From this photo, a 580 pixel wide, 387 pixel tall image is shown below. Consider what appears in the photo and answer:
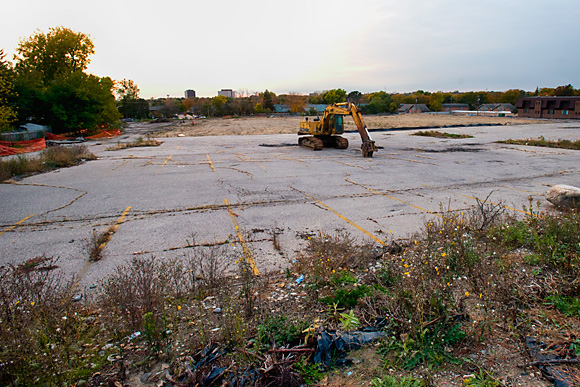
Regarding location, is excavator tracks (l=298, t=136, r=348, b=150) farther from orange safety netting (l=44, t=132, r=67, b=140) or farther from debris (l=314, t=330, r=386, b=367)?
orange safety netting (l=44, t=132, r=67, b=140)

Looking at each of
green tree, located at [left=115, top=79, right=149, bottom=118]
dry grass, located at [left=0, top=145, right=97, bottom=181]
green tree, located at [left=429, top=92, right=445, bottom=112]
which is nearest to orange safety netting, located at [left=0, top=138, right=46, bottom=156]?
dry grass, located at [left=0, top=145, right=97, bottom=181]

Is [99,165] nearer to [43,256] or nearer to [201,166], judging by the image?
[201,166]

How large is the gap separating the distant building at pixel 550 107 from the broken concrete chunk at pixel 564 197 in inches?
3437

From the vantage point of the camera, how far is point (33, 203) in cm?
1116

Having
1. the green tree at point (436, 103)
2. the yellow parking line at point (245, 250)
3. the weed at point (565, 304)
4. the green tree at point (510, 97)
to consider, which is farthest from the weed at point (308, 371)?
the green tree at point (510, 97)

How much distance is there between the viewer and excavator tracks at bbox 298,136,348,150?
24.1 metres

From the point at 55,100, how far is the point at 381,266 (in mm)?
47987

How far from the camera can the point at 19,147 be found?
97.6 ft

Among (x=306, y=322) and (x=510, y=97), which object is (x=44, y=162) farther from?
(x=510, y=97)

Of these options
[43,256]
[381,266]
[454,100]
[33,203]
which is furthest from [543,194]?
[454,100]

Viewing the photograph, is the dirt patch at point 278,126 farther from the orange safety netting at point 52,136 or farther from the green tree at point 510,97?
the green tree at point 510,97

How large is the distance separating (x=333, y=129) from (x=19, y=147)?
26125mm

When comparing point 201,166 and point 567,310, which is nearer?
point 567,310

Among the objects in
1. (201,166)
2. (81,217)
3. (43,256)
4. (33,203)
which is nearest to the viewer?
(43,256)
